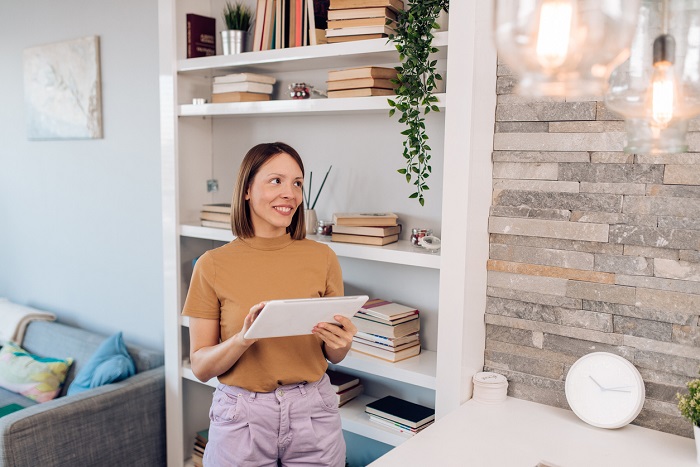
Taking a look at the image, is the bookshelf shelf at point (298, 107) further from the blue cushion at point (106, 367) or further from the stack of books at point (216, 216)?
the blue cushion at point (106, 367)

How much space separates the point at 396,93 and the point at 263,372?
897 mm

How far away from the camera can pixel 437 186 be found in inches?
87.7

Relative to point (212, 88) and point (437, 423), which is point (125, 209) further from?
point (437, 423)

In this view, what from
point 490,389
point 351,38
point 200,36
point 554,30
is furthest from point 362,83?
point 554,30

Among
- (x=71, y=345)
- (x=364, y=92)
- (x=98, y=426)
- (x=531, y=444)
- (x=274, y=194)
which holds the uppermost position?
(x=364, y=92)

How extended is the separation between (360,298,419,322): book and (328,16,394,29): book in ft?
3.03

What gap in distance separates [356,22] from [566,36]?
57.6 inches

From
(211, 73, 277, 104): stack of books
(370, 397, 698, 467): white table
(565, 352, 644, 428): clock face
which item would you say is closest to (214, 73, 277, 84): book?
(211, 73, 277, 104): stack of books

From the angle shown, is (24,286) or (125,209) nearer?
(125,209)

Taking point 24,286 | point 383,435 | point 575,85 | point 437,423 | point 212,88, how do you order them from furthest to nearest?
point 24,286 < point 212,88 < point 383,435 < point 437,423 < point 575,85

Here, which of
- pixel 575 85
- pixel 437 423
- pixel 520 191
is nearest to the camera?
pixel 575 85

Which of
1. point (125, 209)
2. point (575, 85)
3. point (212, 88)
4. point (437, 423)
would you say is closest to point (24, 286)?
point (125, 209)

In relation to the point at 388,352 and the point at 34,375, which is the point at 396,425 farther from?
the point at 34,375

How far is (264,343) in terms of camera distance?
5.95 ft
